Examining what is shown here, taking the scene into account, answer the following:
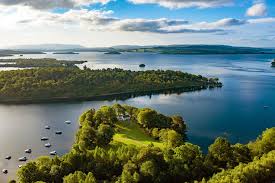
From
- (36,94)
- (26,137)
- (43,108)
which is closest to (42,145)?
(26,137)

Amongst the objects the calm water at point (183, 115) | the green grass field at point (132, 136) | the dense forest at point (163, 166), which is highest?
the dense forest at point (163, 166)

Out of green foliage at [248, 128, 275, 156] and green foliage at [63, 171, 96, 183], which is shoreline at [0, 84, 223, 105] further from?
green foliage at [63, 171, 96, 183]

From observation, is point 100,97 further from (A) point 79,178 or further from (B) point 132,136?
(A) point 79,178

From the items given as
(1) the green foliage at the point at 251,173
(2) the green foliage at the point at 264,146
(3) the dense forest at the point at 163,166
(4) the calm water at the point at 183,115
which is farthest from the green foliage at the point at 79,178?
(2) the green foliage at the point at 264,146

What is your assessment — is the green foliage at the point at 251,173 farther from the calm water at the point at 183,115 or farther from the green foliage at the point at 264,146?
the calm water at the point at 183,115

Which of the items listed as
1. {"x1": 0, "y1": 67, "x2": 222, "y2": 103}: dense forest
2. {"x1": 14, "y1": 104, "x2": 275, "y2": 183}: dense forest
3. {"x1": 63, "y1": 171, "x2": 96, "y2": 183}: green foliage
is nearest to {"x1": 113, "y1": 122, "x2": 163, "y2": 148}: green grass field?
{"x1": 14, "y1": 104, "x2": 275, "y2": 183}: dense forest

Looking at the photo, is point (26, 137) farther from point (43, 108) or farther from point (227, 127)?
point (227, 127)
